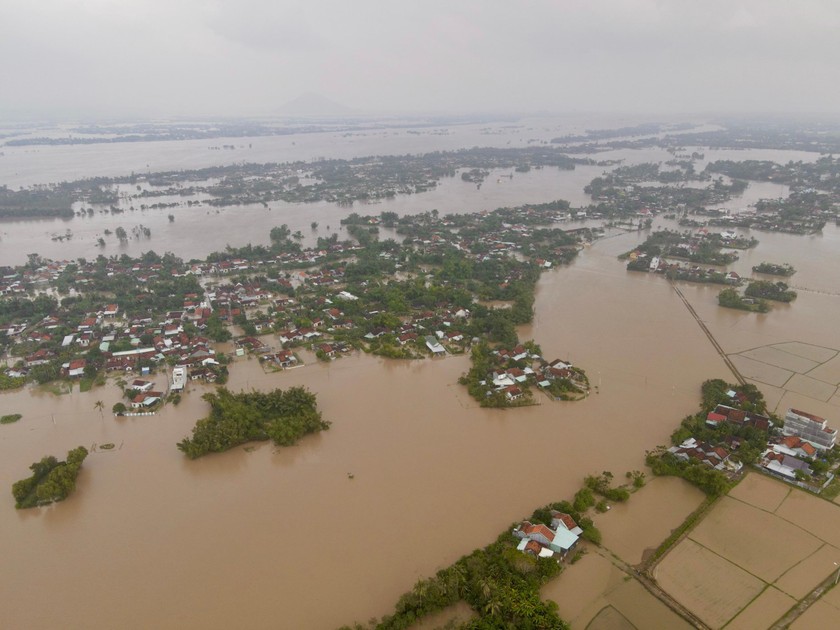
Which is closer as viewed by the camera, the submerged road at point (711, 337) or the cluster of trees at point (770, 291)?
the submerged road at point (711, 337)

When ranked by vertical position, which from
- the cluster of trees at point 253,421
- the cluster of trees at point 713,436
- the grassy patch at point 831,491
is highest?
the cluster of trees at point 253,421

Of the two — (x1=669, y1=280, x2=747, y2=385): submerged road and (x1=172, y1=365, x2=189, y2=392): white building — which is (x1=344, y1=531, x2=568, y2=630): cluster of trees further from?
(x1=669, y1=280, x2=747, y2=385): submerged road

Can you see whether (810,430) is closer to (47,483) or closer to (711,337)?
(711,337)

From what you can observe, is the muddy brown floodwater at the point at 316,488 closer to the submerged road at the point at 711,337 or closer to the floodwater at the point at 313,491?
the floodwater at the point at 313,491

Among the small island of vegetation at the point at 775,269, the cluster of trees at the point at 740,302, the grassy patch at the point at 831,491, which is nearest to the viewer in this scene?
the grassy patch at the point at 831,491

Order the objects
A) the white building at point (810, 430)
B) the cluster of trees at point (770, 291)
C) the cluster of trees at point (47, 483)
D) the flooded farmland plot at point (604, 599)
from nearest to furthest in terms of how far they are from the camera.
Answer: the flooded farmland plot at point (604, 599) < the cluster of trees at point (47, 483) < the white building at point (810, 430) < the cluster of trees at point (770, 291)

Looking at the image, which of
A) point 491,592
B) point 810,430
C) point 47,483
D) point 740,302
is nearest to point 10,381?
point 47,483

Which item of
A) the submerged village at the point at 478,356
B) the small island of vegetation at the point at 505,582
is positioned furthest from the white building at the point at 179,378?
the small island of vegetation at the point at 505,582

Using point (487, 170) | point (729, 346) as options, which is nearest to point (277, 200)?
point (487, 170)

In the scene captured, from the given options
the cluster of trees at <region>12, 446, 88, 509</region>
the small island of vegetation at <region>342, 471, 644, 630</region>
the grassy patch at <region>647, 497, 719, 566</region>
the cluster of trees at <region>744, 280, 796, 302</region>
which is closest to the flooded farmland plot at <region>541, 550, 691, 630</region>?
the small island of vegetation at <region>342, 471, 644, 630</region>
